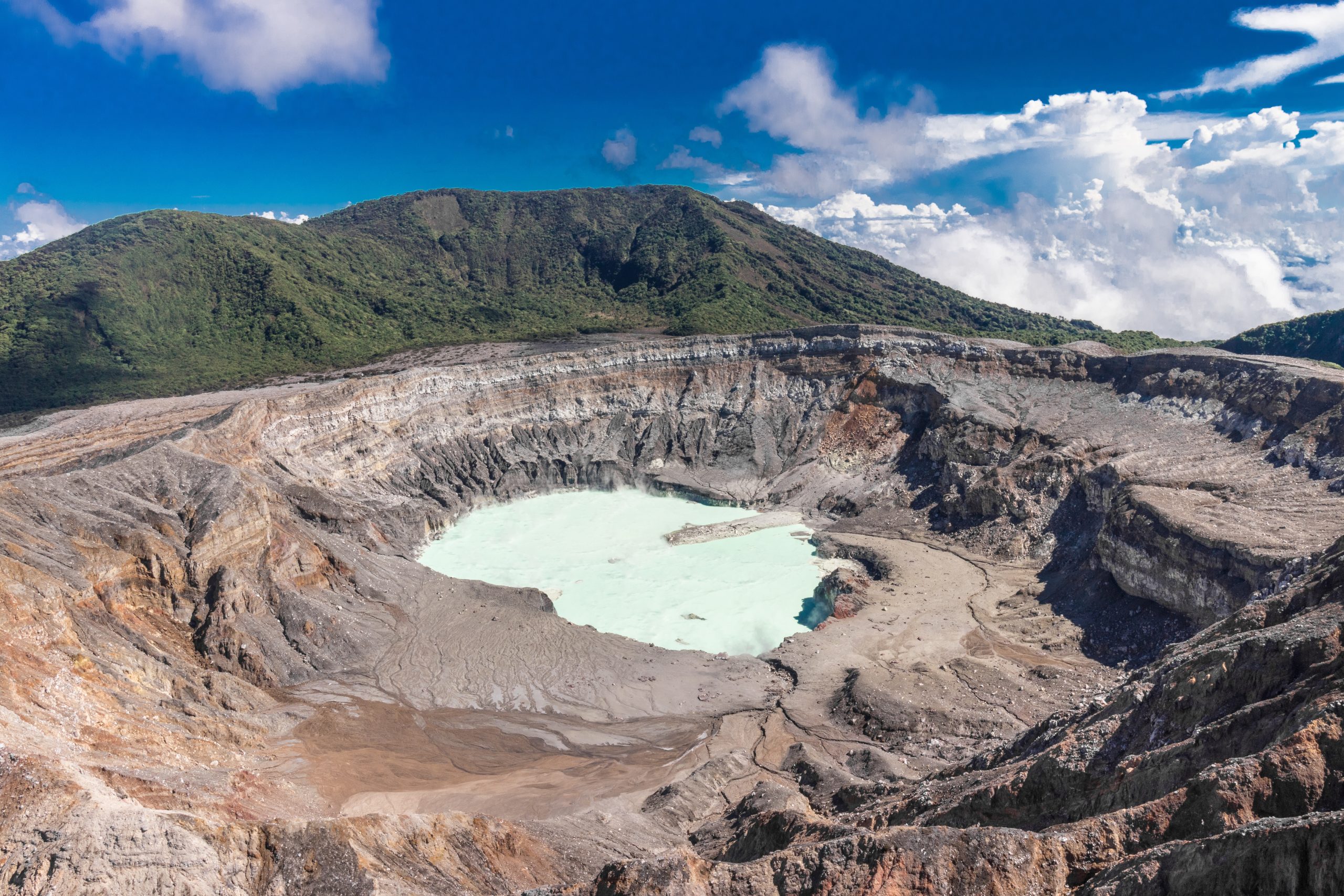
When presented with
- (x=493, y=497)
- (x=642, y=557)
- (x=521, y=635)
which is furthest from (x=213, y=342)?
(x=521, y=635)

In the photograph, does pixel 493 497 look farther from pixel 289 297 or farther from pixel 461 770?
pixel 289 297

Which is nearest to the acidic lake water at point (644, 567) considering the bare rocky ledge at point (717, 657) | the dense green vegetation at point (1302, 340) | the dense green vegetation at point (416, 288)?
the bare rocky ledge at point (717, 657)

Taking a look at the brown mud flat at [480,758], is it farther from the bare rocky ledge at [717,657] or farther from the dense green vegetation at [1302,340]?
→ the dense green vegetation at [1302,340]

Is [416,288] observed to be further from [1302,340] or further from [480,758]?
[1302,340]

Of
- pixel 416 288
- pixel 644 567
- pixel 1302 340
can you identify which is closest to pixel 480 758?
pixel 644 567

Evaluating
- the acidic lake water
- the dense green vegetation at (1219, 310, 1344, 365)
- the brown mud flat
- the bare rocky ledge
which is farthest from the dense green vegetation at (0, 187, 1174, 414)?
the brown mud flat

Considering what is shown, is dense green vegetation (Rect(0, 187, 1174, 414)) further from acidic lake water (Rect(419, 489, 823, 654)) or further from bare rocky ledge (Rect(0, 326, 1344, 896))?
acidic lake water (Rect(419, 489, 823, 654))
